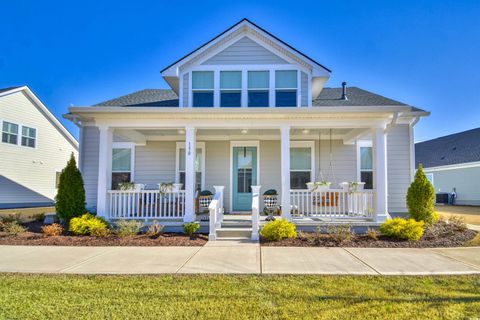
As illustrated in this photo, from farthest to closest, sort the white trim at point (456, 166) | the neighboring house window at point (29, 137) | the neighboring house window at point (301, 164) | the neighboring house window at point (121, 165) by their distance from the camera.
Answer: the white trim at point (456, 166), the neighboring house window at point (29, 137), the neighboring house window at point (121, 165), the neighboring house window at point (301, 164)

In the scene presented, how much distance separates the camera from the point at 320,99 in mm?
11828

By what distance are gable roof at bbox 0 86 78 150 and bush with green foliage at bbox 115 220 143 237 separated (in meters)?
14.6

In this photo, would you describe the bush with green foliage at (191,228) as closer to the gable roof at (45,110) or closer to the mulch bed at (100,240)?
the mulch bed at (100,240)

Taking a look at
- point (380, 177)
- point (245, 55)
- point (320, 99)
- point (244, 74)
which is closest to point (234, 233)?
point (380, 177)

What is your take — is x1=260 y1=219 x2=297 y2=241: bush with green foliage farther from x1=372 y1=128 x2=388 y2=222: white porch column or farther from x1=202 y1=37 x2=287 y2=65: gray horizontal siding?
x1=202 y1=37 x2=287 y2=65: gray horizontal siding

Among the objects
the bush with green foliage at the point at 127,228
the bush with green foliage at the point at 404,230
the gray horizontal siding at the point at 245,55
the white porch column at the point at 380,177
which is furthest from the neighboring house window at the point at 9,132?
→ the bush with green foliage at the point at 404,230

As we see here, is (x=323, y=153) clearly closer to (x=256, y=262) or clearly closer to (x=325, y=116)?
(x=325, y=116)

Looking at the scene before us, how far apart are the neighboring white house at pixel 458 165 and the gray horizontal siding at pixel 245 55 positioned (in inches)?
652

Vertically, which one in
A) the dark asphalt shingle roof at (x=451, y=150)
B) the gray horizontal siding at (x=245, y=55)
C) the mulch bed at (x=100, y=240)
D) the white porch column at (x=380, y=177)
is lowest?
the mulch bed at (x=100, y=240)

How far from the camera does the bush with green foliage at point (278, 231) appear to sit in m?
→ 7.02

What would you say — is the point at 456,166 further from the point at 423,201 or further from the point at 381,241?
the point at 381,241

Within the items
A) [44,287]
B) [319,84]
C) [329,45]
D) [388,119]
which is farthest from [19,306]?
[329,45]

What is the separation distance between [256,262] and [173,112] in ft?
15.3

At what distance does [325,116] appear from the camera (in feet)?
26.3
